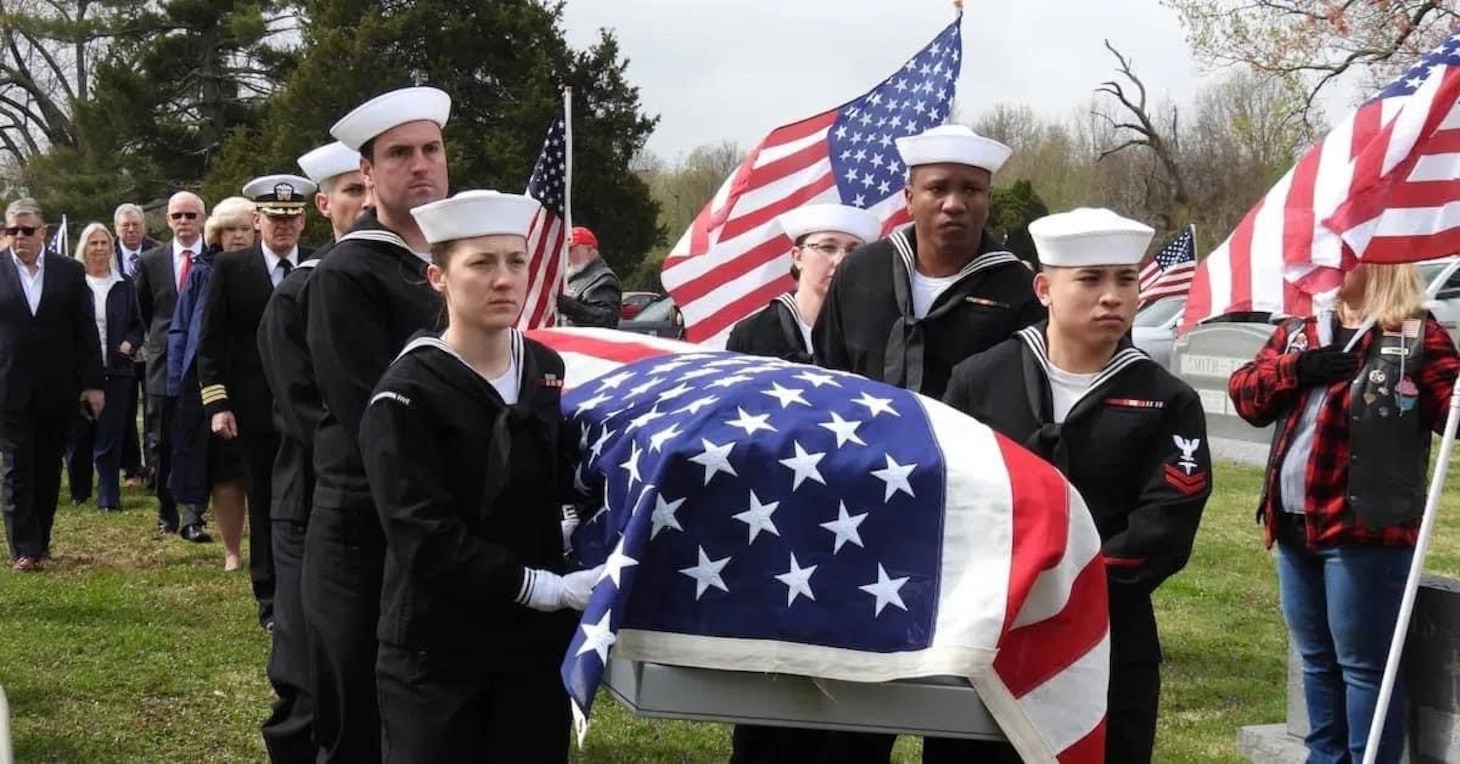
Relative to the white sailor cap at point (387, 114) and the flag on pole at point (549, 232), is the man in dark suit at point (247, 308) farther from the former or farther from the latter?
the white sailor cap at point (387, 114)

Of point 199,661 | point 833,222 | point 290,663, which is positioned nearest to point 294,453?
point 290,663

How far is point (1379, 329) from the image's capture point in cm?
519

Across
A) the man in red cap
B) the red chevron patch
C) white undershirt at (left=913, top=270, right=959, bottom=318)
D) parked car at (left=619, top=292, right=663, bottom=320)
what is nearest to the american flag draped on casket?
the red chevron patch

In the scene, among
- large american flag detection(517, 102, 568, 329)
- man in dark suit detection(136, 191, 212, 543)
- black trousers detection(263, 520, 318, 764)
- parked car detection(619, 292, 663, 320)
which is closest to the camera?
black trousers detection(263, 520, 318, 764)

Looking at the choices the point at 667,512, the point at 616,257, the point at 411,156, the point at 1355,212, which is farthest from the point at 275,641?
the point at 616,257

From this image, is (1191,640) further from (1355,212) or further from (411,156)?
(411,156)

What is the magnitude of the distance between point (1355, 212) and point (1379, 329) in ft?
3.40

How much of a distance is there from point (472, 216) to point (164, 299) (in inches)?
320

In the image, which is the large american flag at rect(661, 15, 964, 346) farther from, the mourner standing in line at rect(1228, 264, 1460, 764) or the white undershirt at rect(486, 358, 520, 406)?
the white undershirt at rect(486, 358, 520, 406)

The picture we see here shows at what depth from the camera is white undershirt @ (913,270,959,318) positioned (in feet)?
15.5

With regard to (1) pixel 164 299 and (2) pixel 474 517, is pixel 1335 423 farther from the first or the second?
(1) pixel 164 299

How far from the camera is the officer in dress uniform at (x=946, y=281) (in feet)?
15.3

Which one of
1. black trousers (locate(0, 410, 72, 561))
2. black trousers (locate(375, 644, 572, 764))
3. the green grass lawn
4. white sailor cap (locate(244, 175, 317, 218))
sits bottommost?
the green grass lawn

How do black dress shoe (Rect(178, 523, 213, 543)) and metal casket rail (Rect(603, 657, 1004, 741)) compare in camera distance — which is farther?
black dress shoe (Rect(178, 523, 213, 543))
